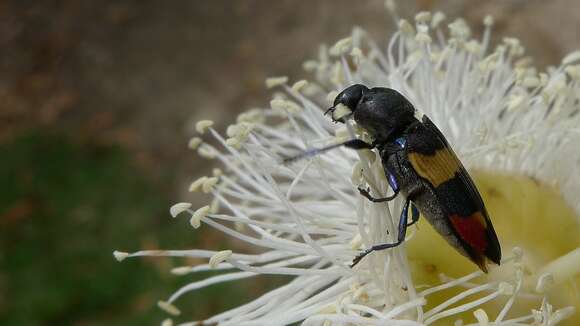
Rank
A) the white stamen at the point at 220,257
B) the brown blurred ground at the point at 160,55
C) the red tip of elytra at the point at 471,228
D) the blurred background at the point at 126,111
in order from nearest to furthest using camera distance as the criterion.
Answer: the red tip of elytra at the point at 471,228, the white stamen at the point at 220,257, the blurred background at the point at 126,111, the brown blurred ground at the point at 160,55

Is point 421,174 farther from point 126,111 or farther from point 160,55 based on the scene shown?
point 160,55

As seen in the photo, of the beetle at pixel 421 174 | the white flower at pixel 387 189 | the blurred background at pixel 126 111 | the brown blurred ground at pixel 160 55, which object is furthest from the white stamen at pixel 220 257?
the brown blurred ground at pixel 160 55

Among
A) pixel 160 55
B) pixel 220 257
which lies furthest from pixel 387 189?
pixel 160 55

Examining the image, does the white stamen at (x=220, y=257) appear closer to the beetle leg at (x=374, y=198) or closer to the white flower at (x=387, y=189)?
the white flower at (x=387, y=189)

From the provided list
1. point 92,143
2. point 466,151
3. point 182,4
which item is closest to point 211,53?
point 182,4

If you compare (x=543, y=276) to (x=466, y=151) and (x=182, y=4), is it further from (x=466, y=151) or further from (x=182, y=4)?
(x=182, y=4)
